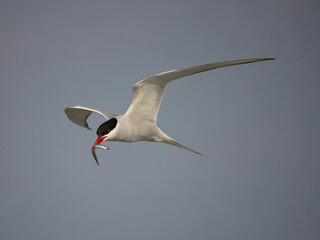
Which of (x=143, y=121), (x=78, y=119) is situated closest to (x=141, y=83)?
(x=143, y=121)

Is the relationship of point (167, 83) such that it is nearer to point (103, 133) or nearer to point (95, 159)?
point (103, 133)

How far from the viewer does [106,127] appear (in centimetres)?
422

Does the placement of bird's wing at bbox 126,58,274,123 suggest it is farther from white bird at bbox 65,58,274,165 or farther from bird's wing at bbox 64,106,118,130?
bird's wing at bbox 64,106,118,130

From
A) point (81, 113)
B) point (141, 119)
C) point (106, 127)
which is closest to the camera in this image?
point (106, 127)

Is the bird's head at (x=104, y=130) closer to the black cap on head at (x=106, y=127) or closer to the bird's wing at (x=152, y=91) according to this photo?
the black cap on head at (x=106, y=127)

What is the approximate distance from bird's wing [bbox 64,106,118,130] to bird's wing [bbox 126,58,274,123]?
52 centimetres

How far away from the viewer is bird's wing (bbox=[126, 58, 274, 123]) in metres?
3.58

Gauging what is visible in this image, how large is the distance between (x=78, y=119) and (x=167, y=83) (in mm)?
1946

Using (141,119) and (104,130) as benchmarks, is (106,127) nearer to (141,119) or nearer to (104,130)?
(104,130)

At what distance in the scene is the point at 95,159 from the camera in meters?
4.62

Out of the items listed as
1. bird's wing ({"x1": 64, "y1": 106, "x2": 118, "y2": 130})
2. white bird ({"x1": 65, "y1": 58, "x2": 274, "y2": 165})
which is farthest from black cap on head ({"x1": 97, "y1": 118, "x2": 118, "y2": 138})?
bird's wing ({"x1": 64, "y1": 106, "x2": 118, "y2": 130})

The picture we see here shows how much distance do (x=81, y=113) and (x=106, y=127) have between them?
124cm

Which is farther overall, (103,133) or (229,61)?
(103,133)

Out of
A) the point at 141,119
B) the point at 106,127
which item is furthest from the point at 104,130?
the point at 141,119
